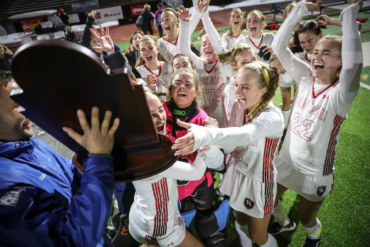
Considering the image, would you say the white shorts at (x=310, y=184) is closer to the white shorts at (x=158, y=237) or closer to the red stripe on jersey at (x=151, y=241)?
the white shorts at (x=158, y=237)

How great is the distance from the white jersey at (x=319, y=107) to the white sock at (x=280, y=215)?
55 centimetres

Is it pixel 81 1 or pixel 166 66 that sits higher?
pixel 81 1

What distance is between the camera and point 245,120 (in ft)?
5.98

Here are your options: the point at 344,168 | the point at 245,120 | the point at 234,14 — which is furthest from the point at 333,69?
the point at 234,14

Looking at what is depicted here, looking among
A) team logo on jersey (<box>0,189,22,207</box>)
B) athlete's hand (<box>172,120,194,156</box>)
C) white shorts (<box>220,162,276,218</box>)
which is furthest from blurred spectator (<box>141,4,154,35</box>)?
team logo on jersey (<box>0,189,22,207</box>)

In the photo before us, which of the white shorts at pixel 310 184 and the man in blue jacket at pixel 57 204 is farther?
the white shorts at pixel 310 184

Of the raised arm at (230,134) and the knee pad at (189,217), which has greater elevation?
the raised arm at (230,134)

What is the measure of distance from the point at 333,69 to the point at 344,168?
2.06 meters

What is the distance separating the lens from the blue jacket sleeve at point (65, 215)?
2.50 feet

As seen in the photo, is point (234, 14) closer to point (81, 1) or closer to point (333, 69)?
point (333, 69)

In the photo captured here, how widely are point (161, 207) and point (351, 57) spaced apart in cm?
180

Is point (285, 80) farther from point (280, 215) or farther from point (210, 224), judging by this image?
point (210, 224)

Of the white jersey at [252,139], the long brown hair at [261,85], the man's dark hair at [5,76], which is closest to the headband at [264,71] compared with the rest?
the long brown hair at [261,85]

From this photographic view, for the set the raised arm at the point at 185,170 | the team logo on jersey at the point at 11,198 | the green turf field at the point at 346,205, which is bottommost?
the green turf field at the point at 346,205
